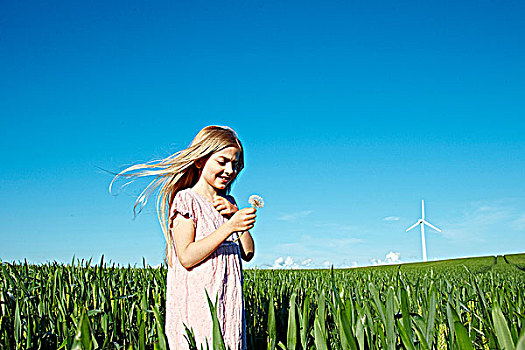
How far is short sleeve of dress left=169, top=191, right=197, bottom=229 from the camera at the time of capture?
238cm

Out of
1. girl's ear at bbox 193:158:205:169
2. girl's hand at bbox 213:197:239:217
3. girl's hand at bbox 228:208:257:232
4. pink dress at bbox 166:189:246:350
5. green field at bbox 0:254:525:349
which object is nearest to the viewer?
green field at bbox 0:254:525:349

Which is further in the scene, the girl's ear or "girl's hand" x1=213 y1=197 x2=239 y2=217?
the girl's ear

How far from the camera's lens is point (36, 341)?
2.33 metres

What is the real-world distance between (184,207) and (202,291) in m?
0.45

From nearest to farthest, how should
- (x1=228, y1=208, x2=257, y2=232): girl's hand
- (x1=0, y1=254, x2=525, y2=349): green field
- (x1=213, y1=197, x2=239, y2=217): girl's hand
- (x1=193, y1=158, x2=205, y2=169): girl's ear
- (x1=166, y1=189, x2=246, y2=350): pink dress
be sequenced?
(x1=0, y1=254, x2=525, y2=349): green field
(x1=228, y1=208, x2=257, y2=232): girl's hand
(x1=166, y1=189, x2=246, y2=350): pink dress
(x1=213, y1=197, x2=239, y2=217): girl's hand
(x1=193, y1=158, x2=205, y2=169): girl's ear

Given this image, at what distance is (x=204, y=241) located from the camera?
2238 mm

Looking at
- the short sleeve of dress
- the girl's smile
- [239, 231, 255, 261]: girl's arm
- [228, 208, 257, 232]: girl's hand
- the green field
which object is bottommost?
the green field

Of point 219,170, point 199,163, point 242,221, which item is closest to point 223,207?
point 219,170

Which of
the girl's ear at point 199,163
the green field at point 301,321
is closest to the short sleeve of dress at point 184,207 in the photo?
the girl's ear at point 199,163

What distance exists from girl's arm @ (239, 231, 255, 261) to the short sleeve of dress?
1.17 feet

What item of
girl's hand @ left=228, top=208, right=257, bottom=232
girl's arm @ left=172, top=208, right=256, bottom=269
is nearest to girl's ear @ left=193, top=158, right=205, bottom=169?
girl's arm @ left=172, top=208, right=256, bottom=269

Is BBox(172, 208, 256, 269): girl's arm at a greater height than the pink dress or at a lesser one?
greater

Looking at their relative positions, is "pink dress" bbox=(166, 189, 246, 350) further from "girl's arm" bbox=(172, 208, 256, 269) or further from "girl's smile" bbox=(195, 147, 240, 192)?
"girl's smile" bbox=(195, 147, 240, 192)

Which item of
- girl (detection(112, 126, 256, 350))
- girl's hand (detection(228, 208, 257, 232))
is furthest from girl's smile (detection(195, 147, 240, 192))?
girl's hand (detection(228, 208, 257, 232))
